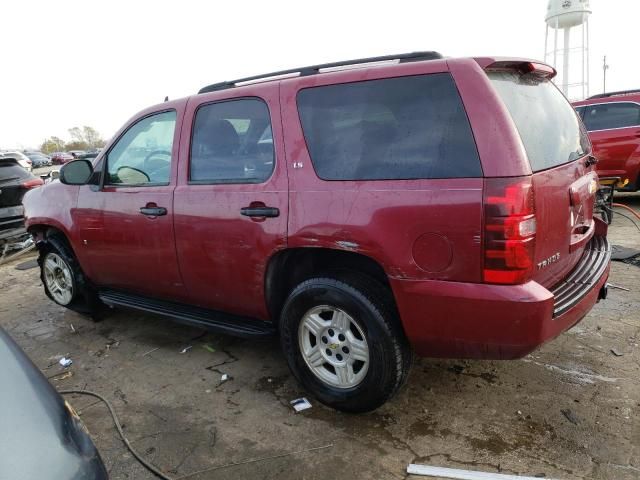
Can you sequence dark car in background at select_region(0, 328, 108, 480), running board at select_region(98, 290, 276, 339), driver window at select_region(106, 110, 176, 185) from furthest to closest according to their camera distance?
driver window at select_region(106, 110, 176, 185), running board at select_region(98, 290, 276, 339), dark car in background at select_region(0, 328, 108, 480)

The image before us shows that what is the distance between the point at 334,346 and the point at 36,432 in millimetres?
1664

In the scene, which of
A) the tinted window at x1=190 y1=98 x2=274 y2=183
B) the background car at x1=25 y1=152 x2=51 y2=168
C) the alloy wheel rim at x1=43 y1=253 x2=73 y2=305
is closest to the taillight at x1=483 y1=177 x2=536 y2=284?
the tinted window at x1=190 y1=98 x2=274 y2=183

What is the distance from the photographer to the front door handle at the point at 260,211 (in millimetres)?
2807

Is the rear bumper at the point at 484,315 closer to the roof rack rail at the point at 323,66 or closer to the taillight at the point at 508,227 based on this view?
the taillight at the point at 508,227

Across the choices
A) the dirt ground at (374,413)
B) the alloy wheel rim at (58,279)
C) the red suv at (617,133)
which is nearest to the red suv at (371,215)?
the dirt ground at (374,413)

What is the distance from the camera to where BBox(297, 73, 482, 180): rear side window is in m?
2.29

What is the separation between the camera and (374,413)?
2.84 m

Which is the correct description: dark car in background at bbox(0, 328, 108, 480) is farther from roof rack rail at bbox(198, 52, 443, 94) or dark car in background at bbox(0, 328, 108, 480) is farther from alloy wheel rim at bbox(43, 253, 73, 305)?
alloy wheel rim at bbox(43, 253, 73, 305)

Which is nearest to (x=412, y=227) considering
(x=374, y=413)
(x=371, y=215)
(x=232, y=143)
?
(x=371, y=215)

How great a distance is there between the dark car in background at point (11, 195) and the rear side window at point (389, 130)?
6562mm

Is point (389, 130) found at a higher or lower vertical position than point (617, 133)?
higher

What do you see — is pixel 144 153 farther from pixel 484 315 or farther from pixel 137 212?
pixel 484 315

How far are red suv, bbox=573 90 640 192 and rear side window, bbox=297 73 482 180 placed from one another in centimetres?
727

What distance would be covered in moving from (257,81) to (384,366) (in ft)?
6.64
